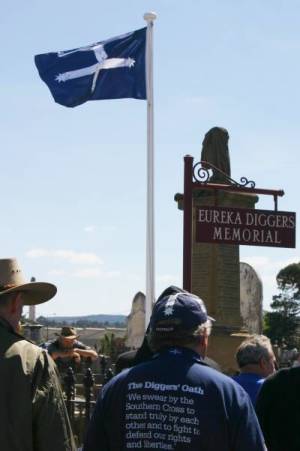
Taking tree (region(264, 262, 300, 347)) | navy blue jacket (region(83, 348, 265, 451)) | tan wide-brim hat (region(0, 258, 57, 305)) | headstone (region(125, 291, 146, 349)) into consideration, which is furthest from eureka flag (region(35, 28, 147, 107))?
tree (region(264, 262, 300, 347))

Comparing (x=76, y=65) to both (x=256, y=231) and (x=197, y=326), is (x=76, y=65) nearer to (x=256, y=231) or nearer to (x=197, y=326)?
(x=256, y=231)

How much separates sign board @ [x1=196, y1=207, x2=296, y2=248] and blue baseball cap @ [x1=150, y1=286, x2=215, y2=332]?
16.3ft

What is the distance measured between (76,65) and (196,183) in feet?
14.2

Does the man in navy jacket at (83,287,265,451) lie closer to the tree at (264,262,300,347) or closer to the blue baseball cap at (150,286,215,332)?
the blue baseball cap at (150,286,215,332)

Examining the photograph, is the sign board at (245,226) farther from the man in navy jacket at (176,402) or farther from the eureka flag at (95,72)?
the man in navy jacket at (176,402)

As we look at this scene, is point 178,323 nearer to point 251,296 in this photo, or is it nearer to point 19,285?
point 19,285

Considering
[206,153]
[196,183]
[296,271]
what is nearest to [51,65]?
[196,183]

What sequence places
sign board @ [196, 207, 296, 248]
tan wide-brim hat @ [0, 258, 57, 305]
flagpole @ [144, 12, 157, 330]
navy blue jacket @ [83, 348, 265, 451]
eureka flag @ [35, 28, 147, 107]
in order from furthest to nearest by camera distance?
eureka flag @ [35, 28, 147, 107]
flagpole @ [144, 12, 157, 330]
sign board @ [196, 207, 296, 248]
tan wide-brim hat @ [0, 258, 57, 305]
navy blue jacket @ [83, 348, 265, 451]

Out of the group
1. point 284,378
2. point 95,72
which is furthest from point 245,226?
point 95,72

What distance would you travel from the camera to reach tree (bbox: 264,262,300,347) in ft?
179

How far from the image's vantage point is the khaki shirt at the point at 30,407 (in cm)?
337

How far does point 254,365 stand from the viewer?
193 inches

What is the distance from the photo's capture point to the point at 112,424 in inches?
122

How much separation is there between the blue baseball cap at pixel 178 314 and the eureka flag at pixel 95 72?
30.0ft
